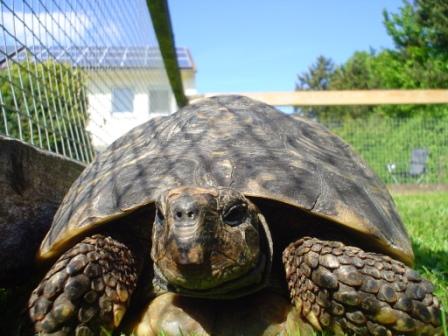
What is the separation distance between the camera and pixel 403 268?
1.82 meters

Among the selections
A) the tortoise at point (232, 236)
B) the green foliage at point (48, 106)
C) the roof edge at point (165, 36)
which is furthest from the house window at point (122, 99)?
the tortoise at point (232, 236)

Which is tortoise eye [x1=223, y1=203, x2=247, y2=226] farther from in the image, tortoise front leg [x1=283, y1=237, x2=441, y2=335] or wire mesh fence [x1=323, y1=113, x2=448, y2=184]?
wire mesh fence [x1=323, y1=113, x2=448, y2=184]

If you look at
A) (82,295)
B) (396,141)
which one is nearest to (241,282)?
(82,295)

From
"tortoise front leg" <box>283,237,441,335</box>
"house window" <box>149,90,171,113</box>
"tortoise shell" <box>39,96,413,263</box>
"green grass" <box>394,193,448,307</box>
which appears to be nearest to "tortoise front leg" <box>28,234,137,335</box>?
"tortoise shell" <box>39,96,413,263</box>

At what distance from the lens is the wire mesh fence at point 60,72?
2.81 m

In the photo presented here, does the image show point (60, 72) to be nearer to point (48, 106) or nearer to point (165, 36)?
point (48, 106)

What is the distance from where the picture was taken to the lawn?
267 centimetres

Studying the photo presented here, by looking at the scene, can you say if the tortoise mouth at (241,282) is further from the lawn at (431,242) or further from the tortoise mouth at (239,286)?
the lawn at (431,242)

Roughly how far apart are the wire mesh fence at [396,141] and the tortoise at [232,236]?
9841mm

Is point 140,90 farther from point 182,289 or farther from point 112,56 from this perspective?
point 182,289

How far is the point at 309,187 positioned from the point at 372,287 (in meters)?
0.41

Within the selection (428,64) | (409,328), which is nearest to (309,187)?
(409,328)

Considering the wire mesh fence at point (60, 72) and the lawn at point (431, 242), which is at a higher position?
the wire mesh fence at point (60, 72)

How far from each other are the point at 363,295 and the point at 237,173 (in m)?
0.58
